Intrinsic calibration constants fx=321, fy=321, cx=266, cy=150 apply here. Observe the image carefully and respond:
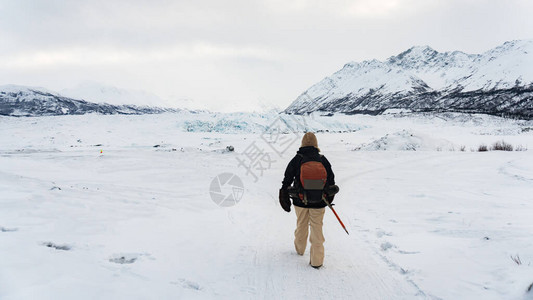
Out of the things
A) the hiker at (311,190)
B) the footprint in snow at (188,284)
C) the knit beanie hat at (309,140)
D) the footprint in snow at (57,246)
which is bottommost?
the footprint in snow at (188,284)

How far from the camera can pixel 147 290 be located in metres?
3.41

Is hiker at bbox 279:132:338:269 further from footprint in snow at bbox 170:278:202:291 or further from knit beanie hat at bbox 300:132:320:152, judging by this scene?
footprint in snow at bbox 170:278:202:291

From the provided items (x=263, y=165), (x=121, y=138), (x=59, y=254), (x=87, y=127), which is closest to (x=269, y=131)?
(x=121, y=138)

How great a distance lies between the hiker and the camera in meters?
4.40

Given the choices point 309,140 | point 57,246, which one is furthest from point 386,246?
point 57,246

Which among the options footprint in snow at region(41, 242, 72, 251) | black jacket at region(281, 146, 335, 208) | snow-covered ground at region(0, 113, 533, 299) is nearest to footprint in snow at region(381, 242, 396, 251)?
snow-covered ground at region(0, 113, 533, 299)

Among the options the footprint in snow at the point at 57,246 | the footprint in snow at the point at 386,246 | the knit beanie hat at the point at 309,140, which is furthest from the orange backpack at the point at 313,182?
the footprint in snow at the point at 57,246

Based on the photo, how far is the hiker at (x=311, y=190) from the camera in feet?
14.4

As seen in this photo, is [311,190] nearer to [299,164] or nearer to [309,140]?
[299,164]

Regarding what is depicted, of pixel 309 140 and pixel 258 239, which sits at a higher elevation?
pixel 309 140

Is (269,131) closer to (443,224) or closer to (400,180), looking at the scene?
(400,180)

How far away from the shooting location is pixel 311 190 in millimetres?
4391

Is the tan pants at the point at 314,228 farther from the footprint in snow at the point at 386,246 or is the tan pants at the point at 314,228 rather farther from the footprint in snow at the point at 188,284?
the footprint in snow at the point at 188,284

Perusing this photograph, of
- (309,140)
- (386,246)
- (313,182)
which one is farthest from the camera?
(386,246)
